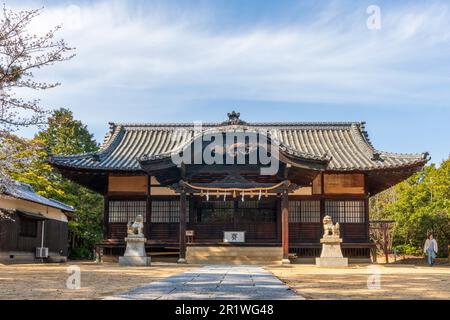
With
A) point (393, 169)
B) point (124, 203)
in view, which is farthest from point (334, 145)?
point (124, 203)

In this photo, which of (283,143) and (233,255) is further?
(283,143)

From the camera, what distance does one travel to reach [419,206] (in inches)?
1411

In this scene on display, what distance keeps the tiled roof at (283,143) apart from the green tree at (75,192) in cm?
1063

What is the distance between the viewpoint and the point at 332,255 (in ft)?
69.5

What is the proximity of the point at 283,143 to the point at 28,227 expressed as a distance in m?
15.3

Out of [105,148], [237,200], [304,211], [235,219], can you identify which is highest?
[105,148]

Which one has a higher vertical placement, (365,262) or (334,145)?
(334,145)

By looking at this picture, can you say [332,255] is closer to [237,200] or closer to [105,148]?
[237,200]

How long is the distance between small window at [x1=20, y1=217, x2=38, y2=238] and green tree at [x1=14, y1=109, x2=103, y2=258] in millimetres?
7699

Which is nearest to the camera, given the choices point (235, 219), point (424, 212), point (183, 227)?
point (183, 227)

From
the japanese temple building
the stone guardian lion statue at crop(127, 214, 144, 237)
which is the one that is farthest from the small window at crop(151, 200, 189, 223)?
the stone guardian lion statue at crop(127, 214, 144, 237)

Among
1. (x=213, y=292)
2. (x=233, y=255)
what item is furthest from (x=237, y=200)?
(x=213, y=292)
